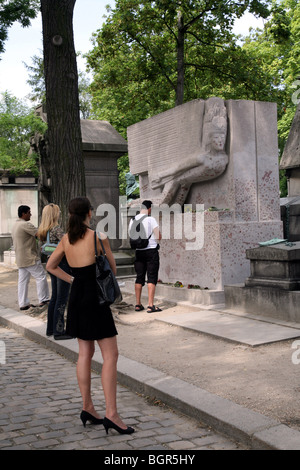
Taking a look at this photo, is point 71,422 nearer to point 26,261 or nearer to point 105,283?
point 105,283

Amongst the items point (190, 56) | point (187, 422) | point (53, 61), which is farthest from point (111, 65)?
point (187, 422)

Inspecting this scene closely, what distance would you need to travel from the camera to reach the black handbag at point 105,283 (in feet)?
14.2

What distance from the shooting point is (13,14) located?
629 inches

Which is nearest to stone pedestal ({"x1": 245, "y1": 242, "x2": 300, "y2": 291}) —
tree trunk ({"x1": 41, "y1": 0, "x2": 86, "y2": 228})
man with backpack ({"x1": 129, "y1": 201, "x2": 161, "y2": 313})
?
man with backpack ({"x1": 129, "y1": 201, "x2": 161, "y2": 313})

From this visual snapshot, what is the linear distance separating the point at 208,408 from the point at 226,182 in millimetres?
6022

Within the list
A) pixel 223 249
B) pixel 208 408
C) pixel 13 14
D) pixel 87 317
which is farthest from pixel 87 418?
pixel 13 14

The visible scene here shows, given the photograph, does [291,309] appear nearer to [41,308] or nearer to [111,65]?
[41,308]

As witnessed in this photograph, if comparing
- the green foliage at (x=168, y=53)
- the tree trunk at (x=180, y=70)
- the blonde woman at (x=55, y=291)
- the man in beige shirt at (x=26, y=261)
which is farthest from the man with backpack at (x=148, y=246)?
the green foliage at (x=168, y=53)

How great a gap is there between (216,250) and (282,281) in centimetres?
199

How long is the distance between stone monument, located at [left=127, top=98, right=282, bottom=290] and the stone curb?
143 inches

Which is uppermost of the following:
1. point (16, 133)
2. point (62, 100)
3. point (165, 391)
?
point (16, 133)

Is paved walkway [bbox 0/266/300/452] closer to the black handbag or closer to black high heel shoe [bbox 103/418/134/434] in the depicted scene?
black high heel shoe [bbox 103/418/134/434]

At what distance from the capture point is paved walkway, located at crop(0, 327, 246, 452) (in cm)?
406

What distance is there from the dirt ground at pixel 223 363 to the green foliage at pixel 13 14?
10.9 m
